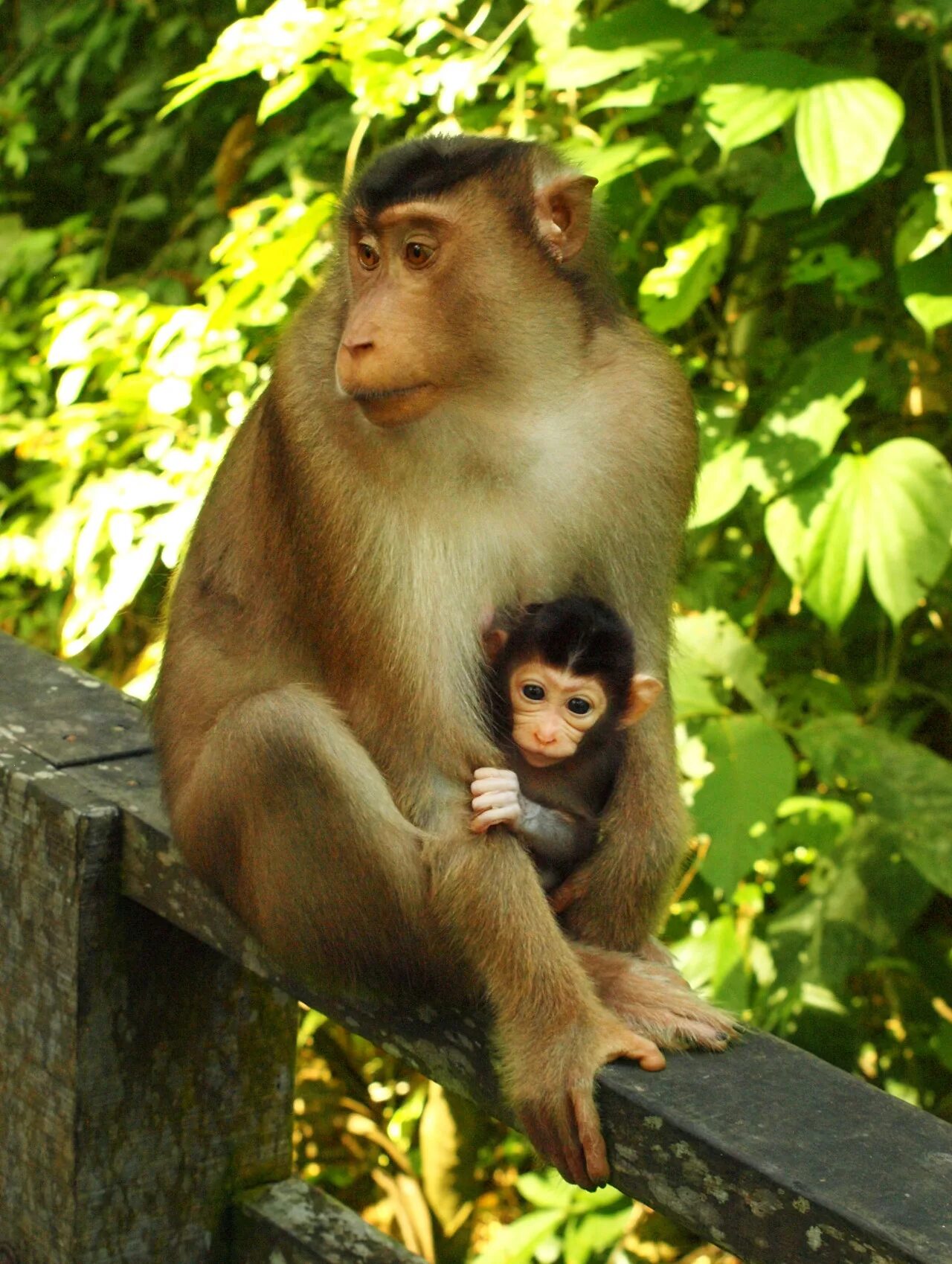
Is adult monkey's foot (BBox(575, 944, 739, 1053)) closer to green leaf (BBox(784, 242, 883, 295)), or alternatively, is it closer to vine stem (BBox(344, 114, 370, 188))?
green leaf (BBox(784, 242, 883, 295))

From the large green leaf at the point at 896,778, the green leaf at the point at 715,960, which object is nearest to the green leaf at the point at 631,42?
the large green leaf at the point at 896,778

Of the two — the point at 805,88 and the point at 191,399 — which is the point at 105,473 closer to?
the point at 191,399

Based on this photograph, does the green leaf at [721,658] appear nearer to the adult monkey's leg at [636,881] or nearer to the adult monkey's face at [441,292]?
the adult monkey's leg at [636,881]

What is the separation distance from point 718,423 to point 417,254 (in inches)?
54.3

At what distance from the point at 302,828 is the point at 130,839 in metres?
0.26

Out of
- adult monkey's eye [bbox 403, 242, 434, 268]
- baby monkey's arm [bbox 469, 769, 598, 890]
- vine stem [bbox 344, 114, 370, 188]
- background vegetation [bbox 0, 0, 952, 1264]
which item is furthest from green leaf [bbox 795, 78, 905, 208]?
baby monkey's arm [bbox 469, 769, 598, 890]

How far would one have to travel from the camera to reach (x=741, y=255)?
4.04 meters

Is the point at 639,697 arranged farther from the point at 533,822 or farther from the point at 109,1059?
the point at 109,1059

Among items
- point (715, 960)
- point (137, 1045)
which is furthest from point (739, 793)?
point (137, 1045)

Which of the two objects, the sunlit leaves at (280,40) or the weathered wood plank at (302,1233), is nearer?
the weathered wood plank at (302,1233)

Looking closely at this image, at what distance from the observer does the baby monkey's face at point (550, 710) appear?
7.28ft

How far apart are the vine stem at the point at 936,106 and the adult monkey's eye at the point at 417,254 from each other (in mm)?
1587

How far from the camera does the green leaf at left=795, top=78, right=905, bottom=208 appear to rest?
2.91 metres

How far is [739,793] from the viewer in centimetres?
315
